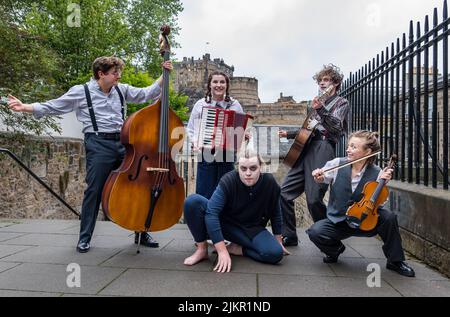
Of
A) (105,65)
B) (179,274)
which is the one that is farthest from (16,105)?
(179,274)

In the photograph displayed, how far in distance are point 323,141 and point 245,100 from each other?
40.8m

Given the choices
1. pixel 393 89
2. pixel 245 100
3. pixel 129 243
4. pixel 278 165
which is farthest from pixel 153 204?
pixel 245 100

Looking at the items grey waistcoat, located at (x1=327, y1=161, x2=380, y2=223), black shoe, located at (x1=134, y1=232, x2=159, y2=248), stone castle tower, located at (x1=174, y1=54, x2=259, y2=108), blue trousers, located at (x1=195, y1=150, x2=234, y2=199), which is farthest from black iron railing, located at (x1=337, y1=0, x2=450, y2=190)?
stone castle tower, located at (x1=174, y1=54, x2=259, y2=108)

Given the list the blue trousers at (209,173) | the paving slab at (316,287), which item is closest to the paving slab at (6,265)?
the blue trousers at (209,173)

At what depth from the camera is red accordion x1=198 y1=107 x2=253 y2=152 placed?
12.8 ft

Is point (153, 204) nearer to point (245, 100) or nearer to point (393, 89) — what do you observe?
point (393, 89)

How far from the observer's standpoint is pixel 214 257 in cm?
366

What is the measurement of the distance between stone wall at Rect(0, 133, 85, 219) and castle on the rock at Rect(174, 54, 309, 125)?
21.5 m

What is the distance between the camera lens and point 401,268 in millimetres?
3186

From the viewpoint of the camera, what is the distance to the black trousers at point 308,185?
3.95 metres

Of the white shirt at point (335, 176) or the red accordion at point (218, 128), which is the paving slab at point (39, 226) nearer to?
the red accordion at point (218, 128)

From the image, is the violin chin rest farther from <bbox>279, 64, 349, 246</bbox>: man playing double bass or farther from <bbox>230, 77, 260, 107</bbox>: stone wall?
<bbox>230, 77, 260, 107</bbox>: stone wall

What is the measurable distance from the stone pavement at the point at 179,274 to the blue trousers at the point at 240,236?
0.28 ft
